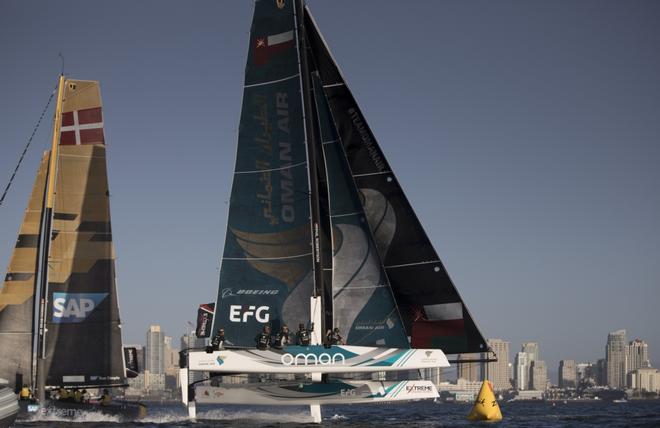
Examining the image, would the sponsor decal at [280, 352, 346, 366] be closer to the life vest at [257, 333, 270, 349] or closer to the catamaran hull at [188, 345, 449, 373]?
the catamaran hull at [188, 345, 449, 373]

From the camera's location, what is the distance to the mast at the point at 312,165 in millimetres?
33344

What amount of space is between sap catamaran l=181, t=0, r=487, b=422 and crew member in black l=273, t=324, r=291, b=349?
42 centimetres

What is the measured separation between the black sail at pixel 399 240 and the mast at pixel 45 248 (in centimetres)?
1042

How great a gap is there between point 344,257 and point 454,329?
467cm

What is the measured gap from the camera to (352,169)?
116 feet

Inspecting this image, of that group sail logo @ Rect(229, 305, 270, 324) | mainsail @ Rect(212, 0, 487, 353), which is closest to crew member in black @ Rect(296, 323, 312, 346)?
mainsail @ Rect(212, 0, 487, 353)

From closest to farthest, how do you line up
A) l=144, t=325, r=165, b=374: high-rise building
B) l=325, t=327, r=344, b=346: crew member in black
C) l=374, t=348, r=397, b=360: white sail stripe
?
1. l=374, t=348, r=397, b=360: white sail stripe
2. l=325, t=327, r=344, b=346: crew member in black
3. l=144, t=325, r=165, b=374: high-rise building

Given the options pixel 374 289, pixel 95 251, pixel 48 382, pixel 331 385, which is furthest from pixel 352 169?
pixel 48 382

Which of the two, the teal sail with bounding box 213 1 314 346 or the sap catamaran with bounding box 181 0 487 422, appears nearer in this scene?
the sap catamaran with bounding box 181 0 487 422

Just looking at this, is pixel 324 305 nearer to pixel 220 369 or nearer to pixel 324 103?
pixel 220 369

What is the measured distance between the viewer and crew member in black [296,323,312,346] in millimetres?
31705

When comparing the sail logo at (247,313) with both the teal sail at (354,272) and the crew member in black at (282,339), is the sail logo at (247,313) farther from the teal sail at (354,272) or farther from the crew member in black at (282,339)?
the teal sail at (354,272)

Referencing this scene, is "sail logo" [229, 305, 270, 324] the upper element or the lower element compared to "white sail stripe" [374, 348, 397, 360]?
upper

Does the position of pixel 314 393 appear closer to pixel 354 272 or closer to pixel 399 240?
pixel 354 272
